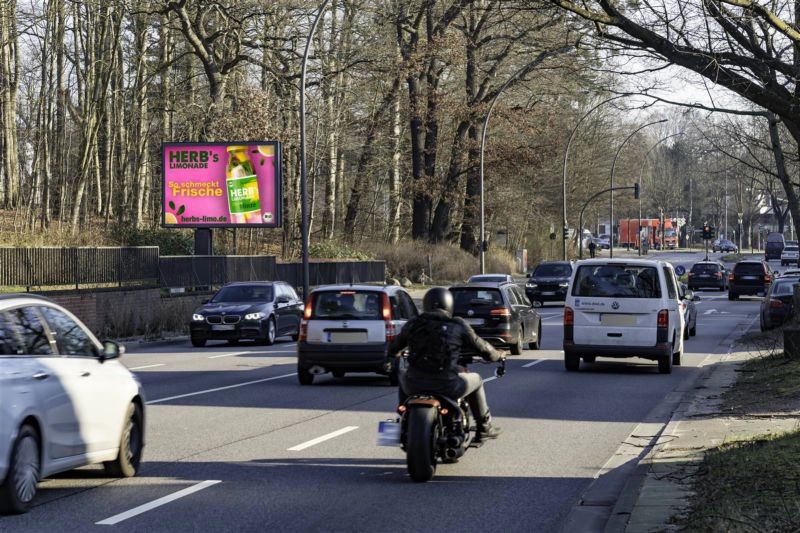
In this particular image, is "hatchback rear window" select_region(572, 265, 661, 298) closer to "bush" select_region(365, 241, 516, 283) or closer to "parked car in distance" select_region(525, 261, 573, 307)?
"parked car in distance" select_region(525, 261, 573, 307)

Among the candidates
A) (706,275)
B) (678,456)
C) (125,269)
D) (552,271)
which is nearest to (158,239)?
(125,269)

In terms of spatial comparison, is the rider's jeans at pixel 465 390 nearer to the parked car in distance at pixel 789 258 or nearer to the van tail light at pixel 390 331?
the van tail light at pixel 390 331

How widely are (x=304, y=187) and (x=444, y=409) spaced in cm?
2611

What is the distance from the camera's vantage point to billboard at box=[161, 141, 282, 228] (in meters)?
40.6

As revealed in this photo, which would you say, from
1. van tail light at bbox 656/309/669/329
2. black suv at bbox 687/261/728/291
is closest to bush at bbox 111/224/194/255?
van tail light at bbox 656/309/669/329

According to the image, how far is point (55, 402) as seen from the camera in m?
8.61

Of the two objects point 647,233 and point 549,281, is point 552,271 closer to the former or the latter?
point 549,281

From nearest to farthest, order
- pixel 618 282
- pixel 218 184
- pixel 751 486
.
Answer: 1. pixel 751 486
2. pixel 618 282
3. pixel 218 184

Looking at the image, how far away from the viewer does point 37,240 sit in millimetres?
34531

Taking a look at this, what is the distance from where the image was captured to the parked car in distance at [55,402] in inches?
317

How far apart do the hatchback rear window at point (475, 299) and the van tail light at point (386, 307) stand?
617cm

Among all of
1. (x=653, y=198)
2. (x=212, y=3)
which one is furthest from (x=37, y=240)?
(x=653, y=198)

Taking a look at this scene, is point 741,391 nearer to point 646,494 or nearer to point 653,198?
point 646,494

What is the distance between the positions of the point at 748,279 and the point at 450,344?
47703mm
